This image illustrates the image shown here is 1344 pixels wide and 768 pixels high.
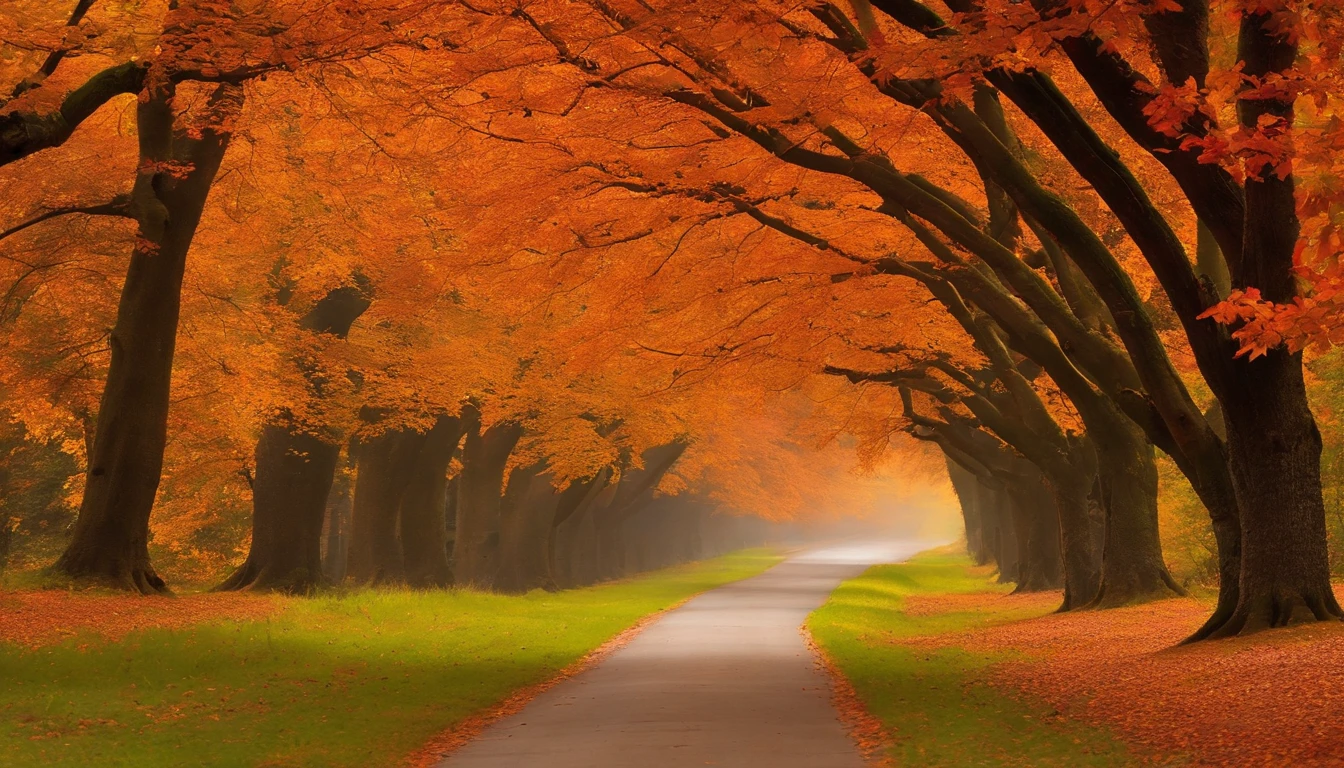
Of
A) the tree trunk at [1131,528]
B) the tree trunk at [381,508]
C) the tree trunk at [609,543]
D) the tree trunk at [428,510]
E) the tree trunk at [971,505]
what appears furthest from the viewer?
the tree trunk at [971,505]

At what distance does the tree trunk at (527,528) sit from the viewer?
112 ft

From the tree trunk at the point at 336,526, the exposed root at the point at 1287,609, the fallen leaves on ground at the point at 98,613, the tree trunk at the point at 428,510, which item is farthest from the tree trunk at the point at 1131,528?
the tree trunk at the point at 336,526

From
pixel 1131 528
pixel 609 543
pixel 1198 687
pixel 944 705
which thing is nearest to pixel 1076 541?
pixel 1131 528

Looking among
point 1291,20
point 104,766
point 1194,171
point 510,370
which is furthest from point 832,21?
point 510,370

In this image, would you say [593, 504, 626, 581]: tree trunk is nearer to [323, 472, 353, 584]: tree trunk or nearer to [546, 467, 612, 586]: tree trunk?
[546, 467, 612, 586]: tree trunk

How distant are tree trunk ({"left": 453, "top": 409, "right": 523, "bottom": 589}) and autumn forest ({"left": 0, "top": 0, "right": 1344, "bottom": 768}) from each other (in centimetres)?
21

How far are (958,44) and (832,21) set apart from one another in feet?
13.8

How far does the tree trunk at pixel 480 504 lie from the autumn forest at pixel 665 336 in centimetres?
21

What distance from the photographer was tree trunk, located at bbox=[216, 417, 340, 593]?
23.0 m

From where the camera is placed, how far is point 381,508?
90.8 ft

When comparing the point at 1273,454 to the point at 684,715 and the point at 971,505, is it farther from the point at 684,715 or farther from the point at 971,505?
the point at 971,505

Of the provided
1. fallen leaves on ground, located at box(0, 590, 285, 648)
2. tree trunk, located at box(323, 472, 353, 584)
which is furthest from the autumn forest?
tree trunk, located at box(323, 472, 353, 584)

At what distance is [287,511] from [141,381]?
5.99 metres

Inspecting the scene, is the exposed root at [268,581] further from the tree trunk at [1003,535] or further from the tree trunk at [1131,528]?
the tree trunk at [1003,535]
